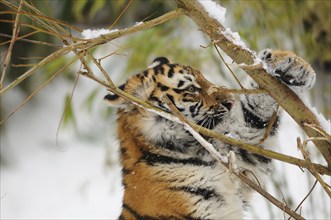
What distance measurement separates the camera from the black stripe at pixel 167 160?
205 centimetres

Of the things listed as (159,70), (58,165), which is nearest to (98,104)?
(58,165)

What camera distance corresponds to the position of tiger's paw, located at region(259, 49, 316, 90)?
1.59 metres

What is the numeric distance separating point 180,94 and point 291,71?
20.7 inches

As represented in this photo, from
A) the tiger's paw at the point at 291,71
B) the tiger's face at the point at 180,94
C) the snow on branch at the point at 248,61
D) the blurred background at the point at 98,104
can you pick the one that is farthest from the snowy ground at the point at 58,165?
the snow on branch at the point at 248,61

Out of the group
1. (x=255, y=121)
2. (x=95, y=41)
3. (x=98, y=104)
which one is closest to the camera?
(x=95, y=41)

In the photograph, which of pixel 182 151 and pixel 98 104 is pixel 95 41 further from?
pixel 98 104

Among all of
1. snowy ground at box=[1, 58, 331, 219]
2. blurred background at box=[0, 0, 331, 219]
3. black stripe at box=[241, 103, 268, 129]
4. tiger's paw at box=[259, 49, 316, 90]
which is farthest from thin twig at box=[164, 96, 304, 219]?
snowy ground at box=[1, 58, 331, 219]

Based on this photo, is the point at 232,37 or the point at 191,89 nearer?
the point at 232,37

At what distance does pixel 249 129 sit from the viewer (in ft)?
6.40

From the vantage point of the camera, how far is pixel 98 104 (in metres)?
6.66

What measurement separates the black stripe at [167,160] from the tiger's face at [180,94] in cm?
12

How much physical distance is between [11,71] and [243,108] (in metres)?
3.96

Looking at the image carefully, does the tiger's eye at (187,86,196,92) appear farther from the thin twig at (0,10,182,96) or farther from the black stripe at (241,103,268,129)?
the thin twig at (0,10,182,96)

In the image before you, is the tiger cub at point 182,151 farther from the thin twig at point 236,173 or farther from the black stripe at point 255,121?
the thin twig at point 236,173
